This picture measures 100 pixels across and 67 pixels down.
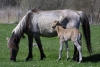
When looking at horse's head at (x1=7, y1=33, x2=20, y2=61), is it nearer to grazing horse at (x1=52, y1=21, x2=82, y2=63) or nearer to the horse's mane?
the horse's mane

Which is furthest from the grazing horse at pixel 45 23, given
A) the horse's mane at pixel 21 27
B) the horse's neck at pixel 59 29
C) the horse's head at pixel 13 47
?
the horse's neck at pixel 59 29

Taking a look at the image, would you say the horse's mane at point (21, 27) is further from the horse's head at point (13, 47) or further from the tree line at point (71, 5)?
the tree line at point (71, 5)

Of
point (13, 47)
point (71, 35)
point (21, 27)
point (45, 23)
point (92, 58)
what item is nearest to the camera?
point (71, 35)

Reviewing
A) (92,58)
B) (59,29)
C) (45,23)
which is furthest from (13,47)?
(92,58)

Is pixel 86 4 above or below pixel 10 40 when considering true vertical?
below

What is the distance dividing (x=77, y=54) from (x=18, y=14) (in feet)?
83.1

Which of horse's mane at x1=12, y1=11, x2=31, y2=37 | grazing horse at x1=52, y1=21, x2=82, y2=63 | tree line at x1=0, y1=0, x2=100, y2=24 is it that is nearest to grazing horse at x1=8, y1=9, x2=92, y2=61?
horse's mane at x1=12, y1=11, x2=31, y2=37

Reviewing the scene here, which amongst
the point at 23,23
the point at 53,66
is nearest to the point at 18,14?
the point at 23,23

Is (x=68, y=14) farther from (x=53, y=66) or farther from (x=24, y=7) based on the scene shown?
(x=24, y=7)

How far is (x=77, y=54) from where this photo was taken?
41.3ft

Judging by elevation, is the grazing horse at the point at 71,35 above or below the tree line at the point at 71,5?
above

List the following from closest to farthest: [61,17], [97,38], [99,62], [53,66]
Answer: [53,66] < [99,62] < [61,17] < [97,38]

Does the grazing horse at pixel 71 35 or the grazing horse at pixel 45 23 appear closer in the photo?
the grazing horse at pixel 71 35

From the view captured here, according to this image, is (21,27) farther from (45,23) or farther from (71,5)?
(71,5)
